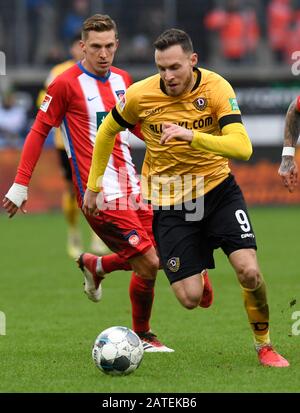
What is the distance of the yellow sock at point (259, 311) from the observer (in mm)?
6812

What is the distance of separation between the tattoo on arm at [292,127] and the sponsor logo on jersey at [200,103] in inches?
29.1

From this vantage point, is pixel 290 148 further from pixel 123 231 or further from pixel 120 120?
pixel 123 231

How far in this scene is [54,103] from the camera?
7938mm

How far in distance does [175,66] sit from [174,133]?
0.64m

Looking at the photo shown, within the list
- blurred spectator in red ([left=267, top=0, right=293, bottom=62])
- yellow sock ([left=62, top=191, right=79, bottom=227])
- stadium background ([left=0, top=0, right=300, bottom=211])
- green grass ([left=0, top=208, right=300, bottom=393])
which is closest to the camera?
green grass ([left=0, top=208, right=300, bottom=393])

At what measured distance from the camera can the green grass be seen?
6234 mm

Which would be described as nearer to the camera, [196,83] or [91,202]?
[196,83]

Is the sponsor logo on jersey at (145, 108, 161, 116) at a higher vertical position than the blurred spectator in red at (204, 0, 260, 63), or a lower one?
lower

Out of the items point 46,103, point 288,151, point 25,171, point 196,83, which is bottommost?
point 25,171

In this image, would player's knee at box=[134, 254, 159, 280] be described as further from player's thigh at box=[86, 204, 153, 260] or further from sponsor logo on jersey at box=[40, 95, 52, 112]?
sponsor logo on jersey at box=[40, 95, 52, 112]

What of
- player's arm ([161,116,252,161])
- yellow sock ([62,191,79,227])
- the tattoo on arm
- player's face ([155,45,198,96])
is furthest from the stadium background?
player's arm ([161,116,252,161])

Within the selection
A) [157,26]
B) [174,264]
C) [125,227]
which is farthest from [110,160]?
[157,26]

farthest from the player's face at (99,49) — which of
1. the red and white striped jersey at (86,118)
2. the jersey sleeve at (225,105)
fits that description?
the jersey sleeve at (225,105)

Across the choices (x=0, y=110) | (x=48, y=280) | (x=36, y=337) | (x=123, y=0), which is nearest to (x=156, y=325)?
(x=36, y=337)
